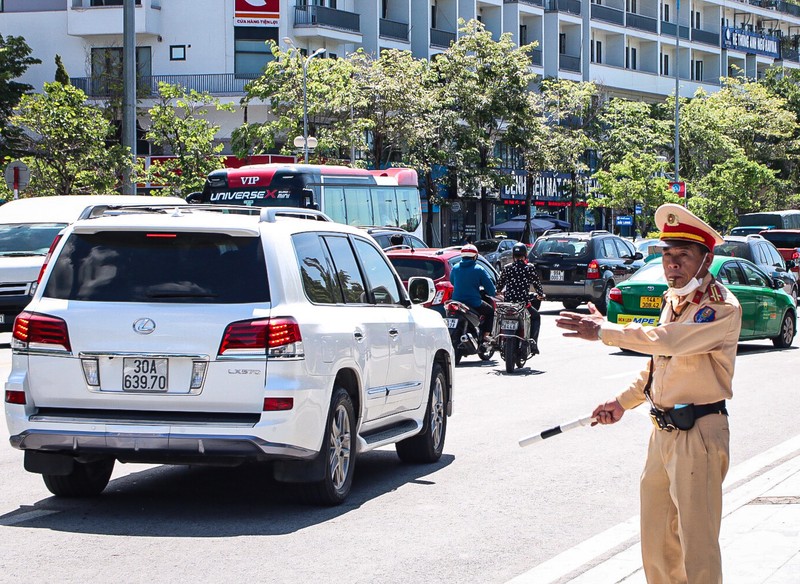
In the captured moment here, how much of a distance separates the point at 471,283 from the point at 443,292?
734 millimetres

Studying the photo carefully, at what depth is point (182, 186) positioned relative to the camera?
4375cm

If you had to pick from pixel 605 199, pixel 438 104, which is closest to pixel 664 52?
pixel 605 199

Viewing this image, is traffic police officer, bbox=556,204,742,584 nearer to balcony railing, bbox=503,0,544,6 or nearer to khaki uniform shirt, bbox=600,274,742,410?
khaki uniform shirt, bbox=600,274,742,410

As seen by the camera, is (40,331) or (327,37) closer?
(40,331)

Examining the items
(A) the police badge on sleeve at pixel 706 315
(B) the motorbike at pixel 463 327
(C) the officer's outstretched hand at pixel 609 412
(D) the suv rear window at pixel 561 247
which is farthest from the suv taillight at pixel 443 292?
(A) the police badge on sleeve at pixel 706 315

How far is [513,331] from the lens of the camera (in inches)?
696

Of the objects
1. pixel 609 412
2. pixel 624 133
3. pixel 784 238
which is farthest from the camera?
pixel 624 133

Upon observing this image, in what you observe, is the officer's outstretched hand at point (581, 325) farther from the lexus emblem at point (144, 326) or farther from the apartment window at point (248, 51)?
the apartment window at point (248, 51)

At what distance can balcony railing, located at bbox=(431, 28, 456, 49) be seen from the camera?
64500 mm

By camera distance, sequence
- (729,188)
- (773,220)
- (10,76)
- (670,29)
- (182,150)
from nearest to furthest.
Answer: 1. (182,150)
2. (773,220)
3. (10,76)
4. (729,188)
5. (670,29)

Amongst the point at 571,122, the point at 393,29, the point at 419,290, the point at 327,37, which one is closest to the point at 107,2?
the point at 327,37

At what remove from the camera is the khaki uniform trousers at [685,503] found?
4.94 metres

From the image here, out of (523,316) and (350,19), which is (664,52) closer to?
(350,19)

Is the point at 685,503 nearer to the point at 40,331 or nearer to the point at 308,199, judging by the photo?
the point at 40,331
